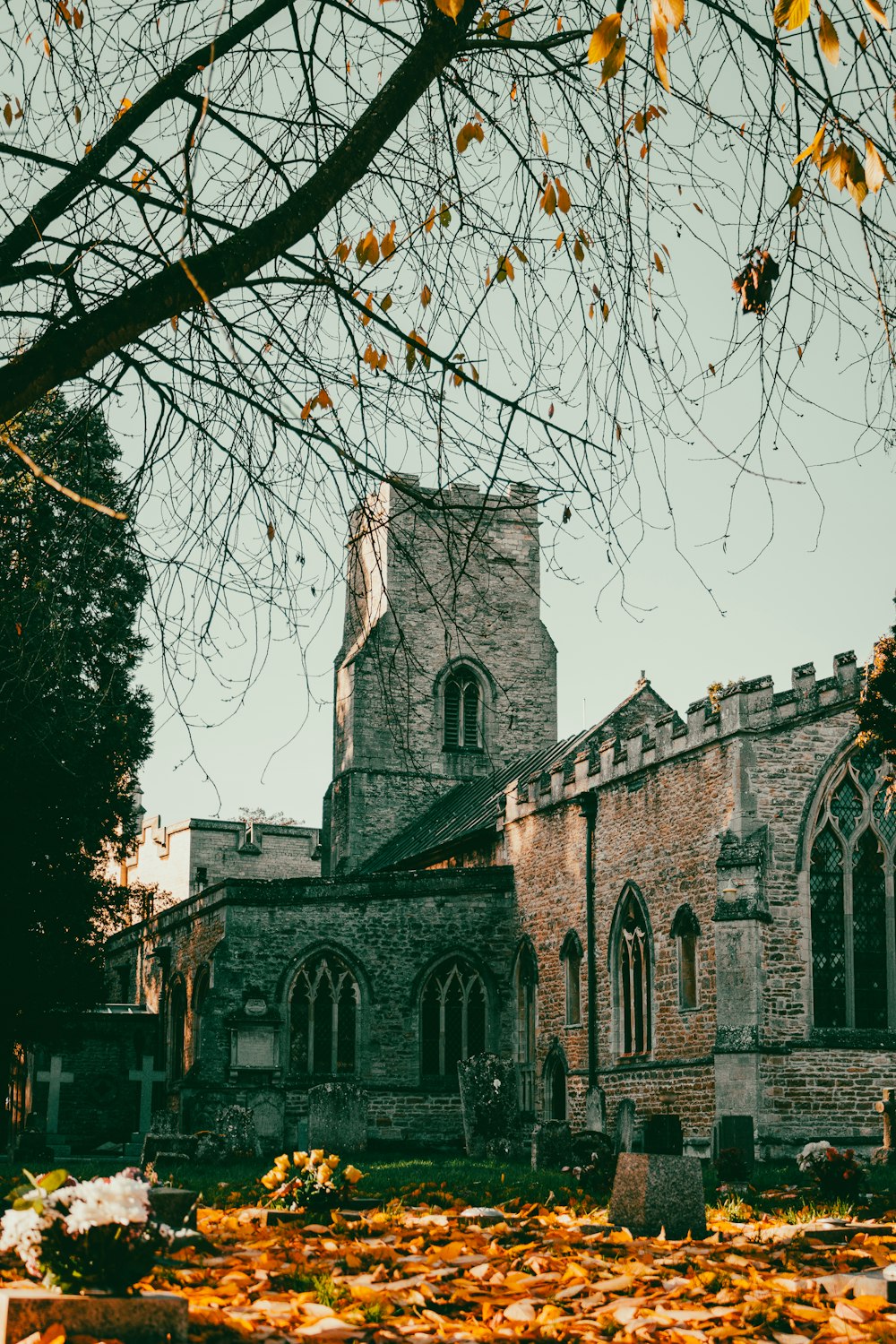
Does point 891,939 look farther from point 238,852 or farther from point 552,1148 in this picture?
point 238,852

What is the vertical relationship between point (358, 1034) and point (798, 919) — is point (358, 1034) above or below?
below

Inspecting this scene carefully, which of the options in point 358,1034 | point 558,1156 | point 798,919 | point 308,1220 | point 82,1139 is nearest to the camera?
point 308,1220

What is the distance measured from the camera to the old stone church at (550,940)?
21.3 m

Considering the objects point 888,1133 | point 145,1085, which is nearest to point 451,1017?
point 145,1085

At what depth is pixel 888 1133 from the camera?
61.3 feet

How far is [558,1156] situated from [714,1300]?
10.3m

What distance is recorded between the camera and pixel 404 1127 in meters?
26.6

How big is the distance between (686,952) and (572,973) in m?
3.77

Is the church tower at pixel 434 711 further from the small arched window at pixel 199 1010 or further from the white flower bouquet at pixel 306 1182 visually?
the white flower bouquet at pixel 306 1182

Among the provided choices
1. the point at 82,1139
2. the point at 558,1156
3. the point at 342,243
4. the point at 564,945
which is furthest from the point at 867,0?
the point at 82,1139

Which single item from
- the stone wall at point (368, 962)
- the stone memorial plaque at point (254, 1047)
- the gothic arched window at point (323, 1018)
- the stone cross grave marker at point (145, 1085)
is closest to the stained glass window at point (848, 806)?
the stone wall at point (368, 962)

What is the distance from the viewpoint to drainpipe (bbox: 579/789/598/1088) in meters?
25.0

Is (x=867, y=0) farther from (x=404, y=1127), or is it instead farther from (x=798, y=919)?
(x=404, y=1127)

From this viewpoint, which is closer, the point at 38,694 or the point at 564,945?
the point at 38,694
